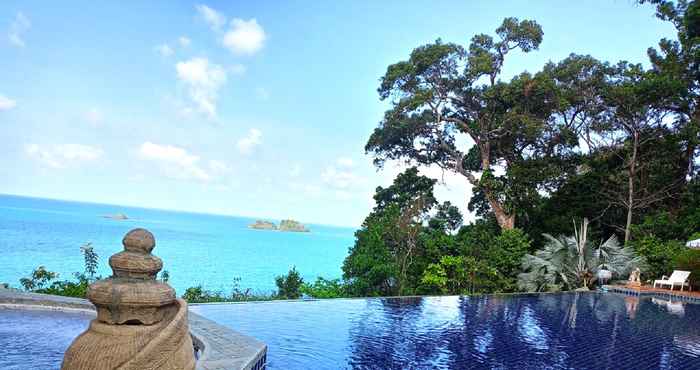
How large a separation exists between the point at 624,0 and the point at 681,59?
11.1 meters

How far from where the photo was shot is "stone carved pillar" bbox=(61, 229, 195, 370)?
7.54 ft

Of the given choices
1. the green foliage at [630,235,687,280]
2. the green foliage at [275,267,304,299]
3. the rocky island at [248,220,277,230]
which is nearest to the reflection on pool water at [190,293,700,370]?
the green foliage at [275,267,304,299]

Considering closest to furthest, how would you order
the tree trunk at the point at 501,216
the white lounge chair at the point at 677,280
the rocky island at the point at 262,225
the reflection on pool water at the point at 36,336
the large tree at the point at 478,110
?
the reflection on pool water at the point at 36,336, the white lounge chair at the point at 677,280, the large tree at the point at 478,110, the tree trunk at the point at 501,216, the rocky island at the point at 262,225

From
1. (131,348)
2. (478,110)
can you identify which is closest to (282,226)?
(478,110)

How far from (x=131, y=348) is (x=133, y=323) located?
6.0 inches

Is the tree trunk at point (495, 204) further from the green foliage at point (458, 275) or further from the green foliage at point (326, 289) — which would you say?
the green foliage at point (326, 289)

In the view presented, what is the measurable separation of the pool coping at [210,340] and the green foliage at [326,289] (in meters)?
4.99

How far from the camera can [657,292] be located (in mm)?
12773

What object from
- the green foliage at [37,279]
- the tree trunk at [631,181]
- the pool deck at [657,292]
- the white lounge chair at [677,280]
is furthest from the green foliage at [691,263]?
the green foliage at [37,279]

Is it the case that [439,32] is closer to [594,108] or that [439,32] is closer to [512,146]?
[512,146]

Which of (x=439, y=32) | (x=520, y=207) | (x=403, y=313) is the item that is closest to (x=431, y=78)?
(x=439, y=32)

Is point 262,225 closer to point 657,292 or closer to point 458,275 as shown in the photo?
point 458,275

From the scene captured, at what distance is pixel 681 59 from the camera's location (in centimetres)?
1741

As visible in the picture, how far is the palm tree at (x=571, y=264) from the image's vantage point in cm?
1345
